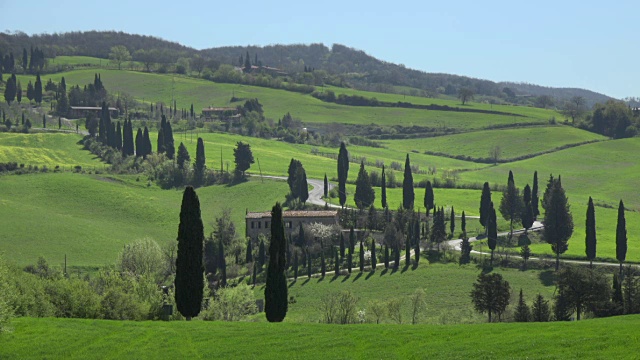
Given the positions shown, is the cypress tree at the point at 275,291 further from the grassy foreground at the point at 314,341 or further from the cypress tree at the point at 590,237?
the cypress tree at the point at 590,237

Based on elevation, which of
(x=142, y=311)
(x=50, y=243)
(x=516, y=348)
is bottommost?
(x=50, y=243)

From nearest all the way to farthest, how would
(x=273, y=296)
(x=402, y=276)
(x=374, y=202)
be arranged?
(x=273, y=296), (x=402, y=276), (x=374, y=202)

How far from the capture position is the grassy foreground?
158 ft

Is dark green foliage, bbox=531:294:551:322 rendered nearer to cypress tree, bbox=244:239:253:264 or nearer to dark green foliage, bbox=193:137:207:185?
cypress tree, bbox=244:239:253:264

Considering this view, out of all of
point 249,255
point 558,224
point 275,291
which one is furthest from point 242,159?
point 275,291

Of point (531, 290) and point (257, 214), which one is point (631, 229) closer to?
point (531, 290)

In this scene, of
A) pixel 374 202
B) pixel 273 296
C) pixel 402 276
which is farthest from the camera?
pixel 374 202

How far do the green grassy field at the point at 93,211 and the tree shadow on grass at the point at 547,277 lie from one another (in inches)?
1936

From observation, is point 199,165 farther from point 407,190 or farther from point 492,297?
point 492,297

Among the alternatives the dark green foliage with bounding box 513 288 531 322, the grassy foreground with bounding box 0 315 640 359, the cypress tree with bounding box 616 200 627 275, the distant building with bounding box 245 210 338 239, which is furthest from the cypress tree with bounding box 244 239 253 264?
the grassy foreground with bounding box 0 315 640 359

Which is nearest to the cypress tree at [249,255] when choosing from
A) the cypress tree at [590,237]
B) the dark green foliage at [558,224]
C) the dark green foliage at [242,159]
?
the dark green foliage at [558,224]

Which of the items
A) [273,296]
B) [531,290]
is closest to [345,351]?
[273,296]

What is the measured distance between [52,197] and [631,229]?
9659 cm

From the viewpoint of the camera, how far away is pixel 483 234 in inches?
5561
